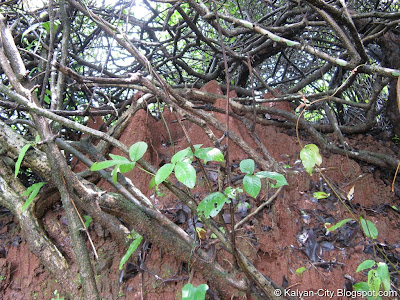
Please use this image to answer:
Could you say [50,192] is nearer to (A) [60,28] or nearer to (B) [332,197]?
(A) [60,28]

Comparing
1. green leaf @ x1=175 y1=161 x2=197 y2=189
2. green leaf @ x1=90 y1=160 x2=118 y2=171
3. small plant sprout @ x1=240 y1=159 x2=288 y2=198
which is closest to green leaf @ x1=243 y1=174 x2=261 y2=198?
small plant sprout @ x1=240 y1=159 x2=288 y2=198

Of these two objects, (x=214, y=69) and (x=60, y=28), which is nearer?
→ (x=60, y=28)

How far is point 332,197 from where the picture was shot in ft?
8.52

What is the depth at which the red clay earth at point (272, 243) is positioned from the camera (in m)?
1.96

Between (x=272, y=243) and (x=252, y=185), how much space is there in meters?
0.98

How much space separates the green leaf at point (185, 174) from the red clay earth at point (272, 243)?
805 mm

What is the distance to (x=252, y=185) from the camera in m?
1.32

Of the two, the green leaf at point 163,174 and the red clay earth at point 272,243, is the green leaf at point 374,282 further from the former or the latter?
the green leaf at point 163,174

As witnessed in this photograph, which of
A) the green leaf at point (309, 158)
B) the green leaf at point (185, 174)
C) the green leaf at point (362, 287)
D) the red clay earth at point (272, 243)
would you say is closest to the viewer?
the green leaf at point (185, 174)

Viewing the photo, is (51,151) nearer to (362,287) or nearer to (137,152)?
(137,152)

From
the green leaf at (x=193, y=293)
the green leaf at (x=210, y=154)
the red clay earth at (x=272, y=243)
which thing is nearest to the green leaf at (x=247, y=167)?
the green leaf at (x=210, y=154)

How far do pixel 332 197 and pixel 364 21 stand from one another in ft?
5.82

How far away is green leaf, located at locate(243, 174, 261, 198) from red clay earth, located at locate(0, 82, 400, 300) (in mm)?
738

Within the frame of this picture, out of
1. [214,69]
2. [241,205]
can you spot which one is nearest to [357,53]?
[241,205]
